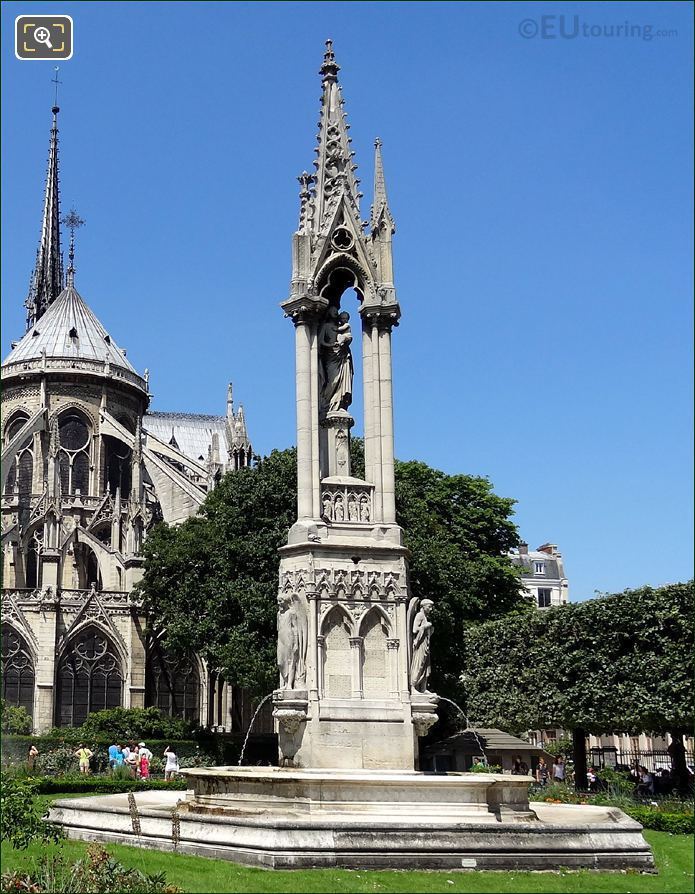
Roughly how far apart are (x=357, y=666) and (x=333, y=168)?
304 inches

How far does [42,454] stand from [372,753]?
63292 mm

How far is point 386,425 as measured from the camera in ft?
56.5

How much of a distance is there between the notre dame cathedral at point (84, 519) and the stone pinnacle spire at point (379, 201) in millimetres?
36055

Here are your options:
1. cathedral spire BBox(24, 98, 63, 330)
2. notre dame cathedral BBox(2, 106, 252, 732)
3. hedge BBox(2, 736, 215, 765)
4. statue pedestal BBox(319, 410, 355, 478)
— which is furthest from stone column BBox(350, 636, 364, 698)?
cathedral spire BBox(24, 98, 63, 330)

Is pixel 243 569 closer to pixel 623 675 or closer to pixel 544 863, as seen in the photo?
pixel 623 675

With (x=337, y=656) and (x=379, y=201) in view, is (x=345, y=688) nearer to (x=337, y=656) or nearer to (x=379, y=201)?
(x=337, y=656)

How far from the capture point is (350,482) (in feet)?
55.7

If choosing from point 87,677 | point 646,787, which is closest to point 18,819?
point 646,787

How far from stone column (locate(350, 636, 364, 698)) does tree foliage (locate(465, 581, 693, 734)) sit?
15.6 meters

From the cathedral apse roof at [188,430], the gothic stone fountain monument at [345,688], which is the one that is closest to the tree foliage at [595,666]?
the gothic stone fountain monument at [345,688]

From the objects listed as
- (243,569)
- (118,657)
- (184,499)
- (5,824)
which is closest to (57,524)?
(118,657)

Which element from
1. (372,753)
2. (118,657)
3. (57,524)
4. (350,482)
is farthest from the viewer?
(57,524)

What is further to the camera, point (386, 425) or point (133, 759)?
point (133, 759)

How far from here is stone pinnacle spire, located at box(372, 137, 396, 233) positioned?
1797 centimetres
